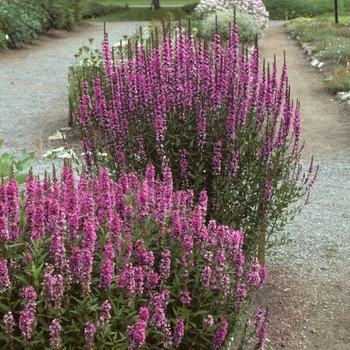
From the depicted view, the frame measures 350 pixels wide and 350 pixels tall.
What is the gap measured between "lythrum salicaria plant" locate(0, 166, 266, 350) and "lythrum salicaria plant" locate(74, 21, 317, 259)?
1.01 meters

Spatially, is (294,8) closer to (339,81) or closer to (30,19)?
(30,19)

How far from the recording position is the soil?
4758 millimetres

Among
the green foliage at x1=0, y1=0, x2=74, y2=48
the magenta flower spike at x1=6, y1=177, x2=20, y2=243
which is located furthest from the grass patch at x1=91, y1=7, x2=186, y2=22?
the magenta flower spike at x1=6, y1=177, x2=20, y2=243

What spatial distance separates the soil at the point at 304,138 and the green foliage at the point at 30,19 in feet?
→ 1.39

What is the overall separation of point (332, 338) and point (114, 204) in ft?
6.88

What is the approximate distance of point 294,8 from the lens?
34625mm

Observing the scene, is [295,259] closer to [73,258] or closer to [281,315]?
[281,315]

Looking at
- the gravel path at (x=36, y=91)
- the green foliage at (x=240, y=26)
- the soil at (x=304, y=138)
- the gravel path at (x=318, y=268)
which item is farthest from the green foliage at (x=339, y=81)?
the gravel path at (x=36, y=91)

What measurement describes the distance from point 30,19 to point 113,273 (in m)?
20.5

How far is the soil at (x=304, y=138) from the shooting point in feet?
15.6

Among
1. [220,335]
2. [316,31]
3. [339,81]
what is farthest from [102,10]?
[220,335]

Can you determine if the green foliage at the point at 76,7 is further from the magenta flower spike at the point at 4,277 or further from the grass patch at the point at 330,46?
the magenta flower spike at the point at 4,277

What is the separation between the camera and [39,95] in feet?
46.5

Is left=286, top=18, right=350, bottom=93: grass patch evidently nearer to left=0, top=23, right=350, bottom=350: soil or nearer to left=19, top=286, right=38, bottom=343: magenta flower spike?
left=0, top=23, right=350, bottom=350: soil
